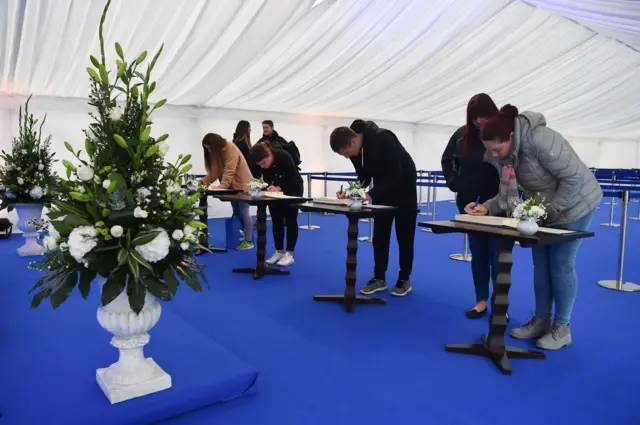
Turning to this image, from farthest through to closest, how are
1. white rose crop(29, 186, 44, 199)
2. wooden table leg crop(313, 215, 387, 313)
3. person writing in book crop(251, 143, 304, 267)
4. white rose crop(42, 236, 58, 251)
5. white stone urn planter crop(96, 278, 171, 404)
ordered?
white rose crop(29, 186, 44, 199), person writing in book crop(251, 143, 304, 267), wooden table leg crop(313, 215, 387, 313), white stone urn planter crop(96, 278, 171, 404), white rose crop(42, 236, 58, 251)

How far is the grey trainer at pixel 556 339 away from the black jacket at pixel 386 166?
4.28 feet

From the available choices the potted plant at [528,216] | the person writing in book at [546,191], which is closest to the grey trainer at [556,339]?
the person writing in book at [546,191]

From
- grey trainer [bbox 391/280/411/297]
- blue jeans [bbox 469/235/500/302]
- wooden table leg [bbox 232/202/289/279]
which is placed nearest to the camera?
blue jeans [bbox 469/235/500/302]

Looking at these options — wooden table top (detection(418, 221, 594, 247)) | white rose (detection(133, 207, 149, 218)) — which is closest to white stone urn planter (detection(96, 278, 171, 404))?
white rose (detection(133, 207, 149, 218))

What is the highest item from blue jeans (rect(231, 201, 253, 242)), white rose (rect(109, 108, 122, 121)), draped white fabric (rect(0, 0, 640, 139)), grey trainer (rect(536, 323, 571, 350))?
draped white fabric (rect(0, 0, 640, 139))

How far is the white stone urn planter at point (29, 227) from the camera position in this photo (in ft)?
17.4

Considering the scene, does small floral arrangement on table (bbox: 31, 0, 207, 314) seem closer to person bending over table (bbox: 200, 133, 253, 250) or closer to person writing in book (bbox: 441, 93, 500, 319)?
person writing in book (bbox: 441, 93, 500, 319)

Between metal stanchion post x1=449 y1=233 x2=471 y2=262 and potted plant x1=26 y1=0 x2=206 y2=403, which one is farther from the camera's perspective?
metal stanchion post x1=449 y1=233 x2=471 y2=262

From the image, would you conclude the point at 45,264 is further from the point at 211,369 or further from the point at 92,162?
the point at 211,369

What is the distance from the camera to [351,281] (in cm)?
359

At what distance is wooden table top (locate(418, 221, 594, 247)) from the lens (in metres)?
2.33

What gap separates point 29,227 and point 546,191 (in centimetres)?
Answer: 504

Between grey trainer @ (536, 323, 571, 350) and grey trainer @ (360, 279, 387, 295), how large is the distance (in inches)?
52.5

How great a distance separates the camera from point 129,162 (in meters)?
1.89
